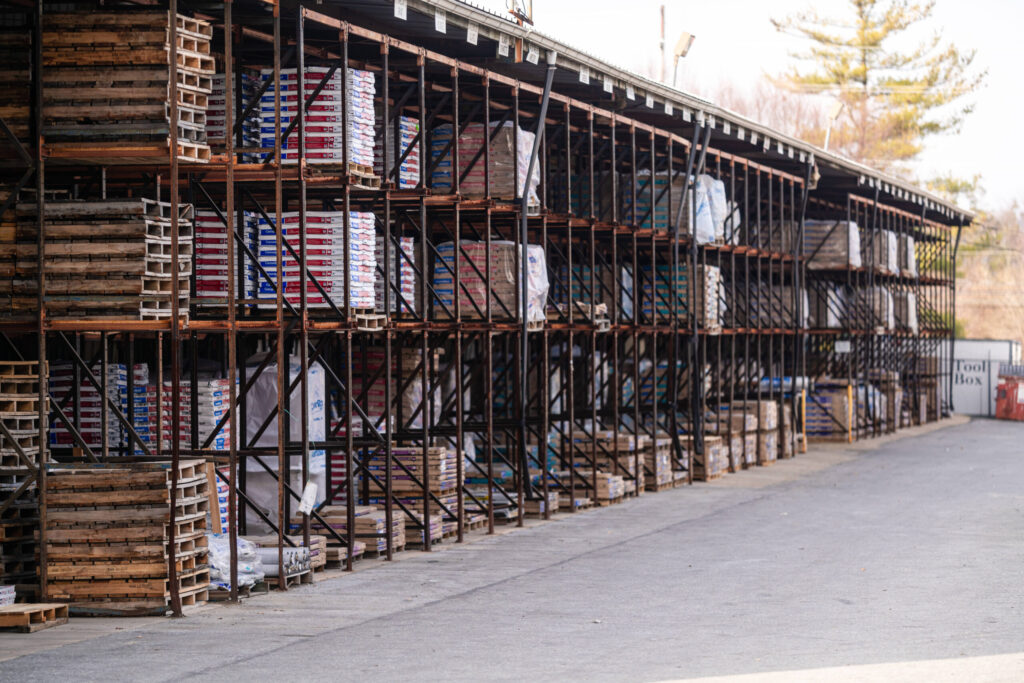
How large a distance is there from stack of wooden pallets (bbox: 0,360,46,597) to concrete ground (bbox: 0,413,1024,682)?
1117 millimetres

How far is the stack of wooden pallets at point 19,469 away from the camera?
12680 millimetres

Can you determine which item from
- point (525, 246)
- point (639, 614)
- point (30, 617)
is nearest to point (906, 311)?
point (525, 246)

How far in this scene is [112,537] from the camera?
40.3 ft

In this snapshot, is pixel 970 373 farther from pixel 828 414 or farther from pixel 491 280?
pixel 491 280

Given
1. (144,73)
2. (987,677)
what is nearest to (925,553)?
(987,677)

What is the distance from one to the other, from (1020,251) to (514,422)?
75201 mm

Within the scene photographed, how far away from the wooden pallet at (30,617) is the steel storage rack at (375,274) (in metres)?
0.58

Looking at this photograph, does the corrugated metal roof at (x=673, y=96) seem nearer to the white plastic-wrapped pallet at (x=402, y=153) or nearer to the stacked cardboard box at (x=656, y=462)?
the white plastic-wrapped pallet at (x=402, y=153)

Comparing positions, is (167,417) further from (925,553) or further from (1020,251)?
(1020,251)

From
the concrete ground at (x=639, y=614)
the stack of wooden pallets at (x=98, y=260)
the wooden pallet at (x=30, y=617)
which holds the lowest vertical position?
the concrete ground at (x=639, y=614)

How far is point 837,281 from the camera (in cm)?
3641

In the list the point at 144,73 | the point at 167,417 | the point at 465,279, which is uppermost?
the point at 144,73

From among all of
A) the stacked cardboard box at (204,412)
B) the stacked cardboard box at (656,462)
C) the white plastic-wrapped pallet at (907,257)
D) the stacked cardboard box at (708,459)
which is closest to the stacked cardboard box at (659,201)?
Answer: the stacked cardboard box at (656,462)

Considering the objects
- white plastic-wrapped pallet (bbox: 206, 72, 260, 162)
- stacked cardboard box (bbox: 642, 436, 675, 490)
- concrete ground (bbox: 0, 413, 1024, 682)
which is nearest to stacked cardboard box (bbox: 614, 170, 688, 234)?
stacked cardboard box (bbox: 642, 436, 675, 490)
